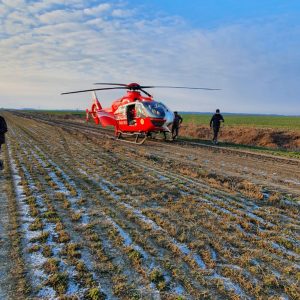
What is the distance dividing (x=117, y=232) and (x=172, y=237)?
34.5 inches

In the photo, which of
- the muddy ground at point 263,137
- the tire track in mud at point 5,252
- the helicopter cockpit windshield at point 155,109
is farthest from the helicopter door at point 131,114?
the tire track in mud at point 5,252

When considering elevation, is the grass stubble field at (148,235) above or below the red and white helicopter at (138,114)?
below

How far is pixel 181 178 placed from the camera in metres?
9.36

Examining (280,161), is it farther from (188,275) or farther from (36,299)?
(36,299)

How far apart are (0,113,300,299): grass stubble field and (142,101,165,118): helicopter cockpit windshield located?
864cm

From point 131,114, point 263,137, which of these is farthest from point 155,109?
point 263,137

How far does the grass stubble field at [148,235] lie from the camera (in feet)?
11.7

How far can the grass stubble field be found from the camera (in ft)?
11.7

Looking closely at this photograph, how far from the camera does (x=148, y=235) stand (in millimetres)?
5016

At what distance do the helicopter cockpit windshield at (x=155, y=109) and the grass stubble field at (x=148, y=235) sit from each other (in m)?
8.64

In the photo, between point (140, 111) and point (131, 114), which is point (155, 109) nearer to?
point (140, 111)

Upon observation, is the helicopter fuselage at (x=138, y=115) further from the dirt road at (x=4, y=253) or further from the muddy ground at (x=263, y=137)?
the dirt road at (x=4, y=253)

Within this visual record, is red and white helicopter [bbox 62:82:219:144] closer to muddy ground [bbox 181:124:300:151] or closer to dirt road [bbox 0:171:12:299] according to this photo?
muddy ground [bbox 181:124:300:151]

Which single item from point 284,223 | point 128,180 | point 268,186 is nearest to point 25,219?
point 128,180
